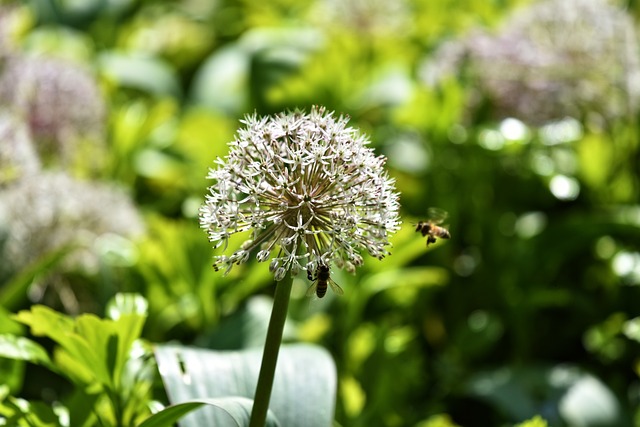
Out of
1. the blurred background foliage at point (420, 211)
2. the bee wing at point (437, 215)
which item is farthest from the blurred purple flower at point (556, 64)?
the bee wing at point (437, 215)

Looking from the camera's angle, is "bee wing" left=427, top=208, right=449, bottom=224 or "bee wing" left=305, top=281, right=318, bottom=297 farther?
"bee wing" left=427, top=208, right=449, bottom=224

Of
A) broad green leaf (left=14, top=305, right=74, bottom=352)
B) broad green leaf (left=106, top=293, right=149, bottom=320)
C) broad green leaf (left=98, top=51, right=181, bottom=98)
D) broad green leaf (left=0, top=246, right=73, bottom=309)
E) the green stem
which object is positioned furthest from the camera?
broad green leaf (left=98, top=51, right=181, bottom=98)

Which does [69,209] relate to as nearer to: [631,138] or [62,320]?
[62,320]

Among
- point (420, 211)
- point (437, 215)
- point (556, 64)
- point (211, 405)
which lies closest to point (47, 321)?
point (211, 405)

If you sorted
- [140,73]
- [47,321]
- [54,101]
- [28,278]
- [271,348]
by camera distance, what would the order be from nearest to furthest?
[271,348] < [47,321] < [28,278] < [54,101] < [140,73]

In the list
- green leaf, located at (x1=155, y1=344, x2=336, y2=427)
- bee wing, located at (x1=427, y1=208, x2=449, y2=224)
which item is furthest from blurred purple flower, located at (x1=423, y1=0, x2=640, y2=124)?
green leaf, located at (x1=155, y1=344, x2=336, y2=427)

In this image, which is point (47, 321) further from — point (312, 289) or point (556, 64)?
point (556, 64)

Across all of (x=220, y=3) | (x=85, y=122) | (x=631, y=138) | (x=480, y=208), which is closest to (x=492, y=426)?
(x=480, y=208)

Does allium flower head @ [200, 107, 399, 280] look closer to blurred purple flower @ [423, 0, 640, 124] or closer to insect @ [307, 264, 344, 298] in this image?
insect @ [307, 264, 344, 298]
